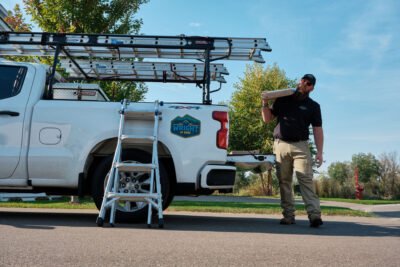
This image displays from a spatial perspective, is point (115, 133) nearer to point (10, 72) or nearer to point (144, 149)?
point (144, 149)

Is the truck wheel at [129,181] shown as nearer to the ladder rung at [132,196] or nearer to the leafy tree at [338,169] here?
the ladder rung at [132,196]

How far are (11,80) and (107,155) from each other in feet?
5.73

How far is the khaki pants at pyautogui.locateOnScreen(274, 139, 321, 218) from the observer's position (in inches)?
171

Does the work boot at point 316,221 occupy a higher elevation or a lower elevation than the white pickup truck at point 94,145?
lower

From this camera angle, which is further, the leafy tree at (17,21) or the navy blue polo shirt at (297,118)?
the leafy tree at (17,21)

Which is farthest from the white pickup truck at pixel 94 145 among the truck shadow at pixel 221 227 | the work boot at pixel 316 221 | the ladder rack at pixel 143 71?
the ladder rack at pixel 143 71

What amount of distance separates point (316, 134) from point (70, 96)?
3716 mm

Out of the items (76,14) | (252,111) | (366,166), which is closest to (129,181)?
(76,14)

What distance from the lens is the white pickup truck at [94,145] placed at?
13.2 ft

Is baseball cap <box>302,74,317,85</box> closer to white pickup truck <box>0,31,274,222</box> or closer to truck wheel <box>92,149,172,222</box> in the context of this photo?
white pickup truck <box>0,31,274,222</box>

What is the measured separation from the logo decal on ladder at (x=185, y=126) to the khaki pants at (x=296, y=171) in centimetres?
144

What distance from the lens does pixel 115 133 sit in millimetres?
4051

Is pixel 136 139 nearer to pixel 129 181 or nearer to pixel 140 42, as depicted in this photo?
pixel 129 181

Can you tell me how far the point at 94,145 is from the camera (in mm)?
4051
